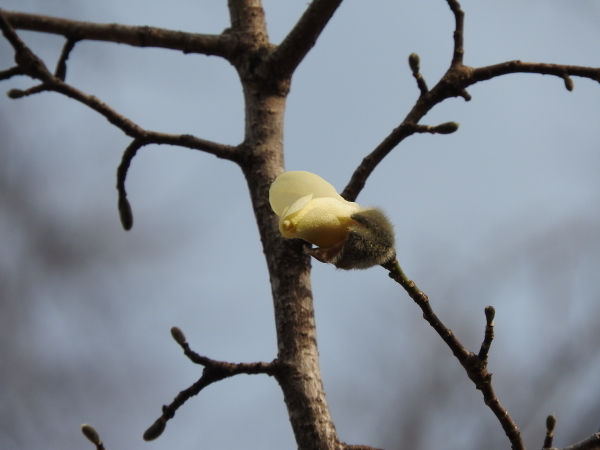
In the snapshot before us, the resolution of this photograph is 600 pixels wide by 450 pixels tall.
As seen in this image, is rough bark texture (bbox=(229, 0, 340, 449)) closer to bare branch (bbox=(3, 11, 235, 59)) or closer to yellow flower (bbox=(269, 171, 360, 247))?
bare branch (bbox=(3, 11, 235, 59))

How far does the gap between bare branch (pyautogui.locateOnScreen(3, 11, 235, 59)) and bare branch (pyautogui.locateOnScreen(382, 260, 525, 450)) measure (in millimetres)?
1071

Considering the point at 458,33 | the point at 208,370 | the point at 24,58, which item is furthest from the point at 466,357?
the point at 24,58

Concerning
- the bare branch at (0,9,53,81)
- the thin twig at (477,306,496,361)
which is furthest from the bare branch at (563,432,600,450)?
the bare branch at (0,9,53,81)

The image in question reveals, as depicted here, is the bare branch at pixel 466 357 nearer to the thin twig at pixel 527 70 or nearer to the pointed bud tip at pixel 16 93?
the thin twig at pixel 527 70

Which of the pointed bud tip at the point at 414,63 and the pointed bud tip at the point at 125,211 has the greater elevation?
the pointed bud tip at the point at 414,63

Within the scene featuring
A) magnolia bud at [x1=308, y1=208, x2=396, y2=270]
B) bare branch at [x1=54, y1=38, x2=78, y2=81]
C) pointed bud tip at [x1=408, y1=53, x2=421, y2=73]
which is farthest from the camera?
pointed bud tip at [x1=408, y1=53, x2=421, y2=73]

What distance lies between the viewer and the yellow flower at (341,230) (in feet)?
4.26

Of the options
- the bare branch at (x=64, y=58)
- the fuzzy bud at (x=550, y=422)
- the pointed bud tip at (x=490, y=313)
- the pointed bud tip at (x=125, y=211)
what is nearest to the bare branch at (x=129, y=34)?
the bare branch at (x=64, y=58)

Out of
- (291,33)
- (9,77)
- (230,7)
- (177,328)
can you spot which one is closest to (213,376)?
(177,328)

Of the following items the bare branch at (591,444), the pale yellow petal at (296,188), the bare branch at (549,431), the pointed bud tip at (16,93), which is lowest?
the bare branch at (591,444)

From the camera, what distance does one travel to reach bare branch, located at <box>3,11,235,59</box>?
1.59m

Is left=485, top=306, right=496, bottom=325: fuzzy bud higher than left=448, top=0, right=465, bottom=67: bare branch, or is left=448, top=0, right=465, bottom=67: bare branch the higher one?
left=448, top=0, right=465, bottom=67: bare branch

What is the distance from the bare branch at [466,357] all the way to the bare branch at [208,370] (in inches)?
14.6

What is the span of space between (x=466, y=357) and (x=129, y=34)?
132cm
